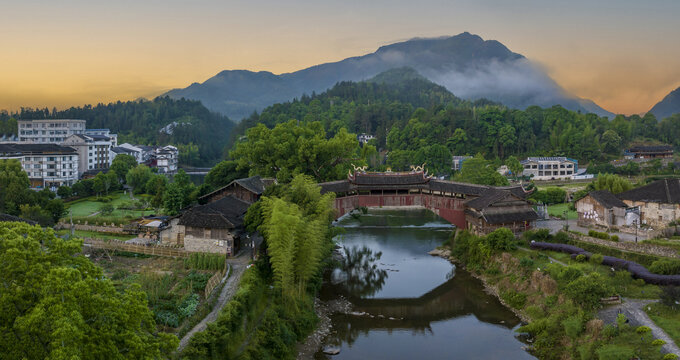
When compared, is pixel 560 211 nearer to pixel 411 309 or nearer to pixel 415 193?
pixel 415 193

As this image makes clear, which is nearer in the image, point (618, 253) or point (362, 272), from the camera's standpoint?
point (618, 253)

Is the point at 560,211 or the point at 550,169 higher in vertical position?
the point at 550,169

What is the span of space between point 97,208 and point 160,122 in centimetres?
9647

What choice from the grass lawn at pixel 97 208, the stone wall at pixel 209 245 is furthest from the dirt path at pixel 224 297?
the grass lawn at pixel 97 208

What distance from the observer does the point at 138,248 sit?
29.5 m

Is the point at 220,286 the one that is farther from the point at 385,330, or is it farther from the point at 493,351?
the point at 493,351

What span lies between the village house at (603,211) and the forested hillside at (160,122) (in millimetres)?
85055

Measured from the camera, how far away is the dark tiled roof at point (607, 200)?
35156 millimetres

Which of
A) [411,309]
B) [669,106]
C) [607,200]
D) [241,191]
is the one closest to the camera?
→ [411,309]

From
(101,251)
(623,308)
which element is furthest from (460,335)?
(101,251)

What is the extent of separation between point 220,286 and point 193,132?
112580mm

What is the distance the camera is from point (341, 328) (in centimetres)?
2528

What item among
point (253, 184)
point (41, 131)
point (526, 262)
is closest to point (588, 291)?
point (526, 262)

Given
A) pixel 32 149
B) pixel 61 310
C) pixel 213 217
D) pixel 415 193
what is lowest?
pixel 61 310
